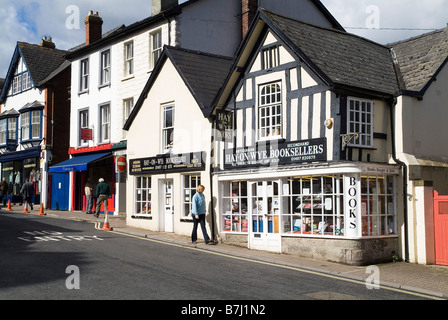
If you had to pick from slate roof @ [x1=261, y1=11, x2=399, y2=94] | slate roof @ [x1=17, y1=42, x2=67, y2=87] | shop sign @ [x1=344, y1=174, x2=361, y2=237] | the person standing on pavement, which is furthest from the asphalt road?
slate roof @ [x1=17, y1=42, x2=67, y2=87]

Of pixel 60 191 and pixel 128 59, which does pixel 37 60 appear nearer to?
pixel 60 191

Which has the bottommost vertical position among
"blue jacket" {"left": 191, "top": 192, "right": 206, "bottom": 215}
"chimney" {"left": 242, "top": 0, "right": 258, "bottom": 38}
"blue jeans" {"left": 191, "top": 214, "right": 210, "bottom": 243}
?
"blue jeans" {"left": 191, "top": 214, "right": 210, "bottom": 243}

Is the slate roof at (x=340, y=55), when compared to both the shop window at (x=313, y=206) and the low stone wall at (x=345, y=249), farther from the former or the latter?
the low stone wall at (x=345, y=249)

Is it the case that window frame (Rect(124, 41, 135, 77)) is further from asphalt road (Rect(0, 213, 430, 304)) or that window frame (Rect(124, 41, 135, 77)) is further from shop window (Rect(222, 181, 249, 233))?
asphalt road (Rect(0, 213, 430, 304))

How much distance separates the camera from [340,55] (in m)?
16.1

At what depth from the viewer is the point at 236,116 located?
17281mm

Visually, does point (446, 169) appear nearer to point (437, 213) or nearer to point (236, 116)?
point (437, 213)

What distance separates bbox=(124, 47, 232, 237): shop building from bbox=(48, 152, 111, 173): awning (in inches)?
227

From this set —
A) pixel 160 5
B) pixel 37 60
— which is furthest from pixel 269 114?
pixel 37 60

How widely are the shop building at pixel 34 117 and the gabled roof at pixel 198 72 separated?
493 inches

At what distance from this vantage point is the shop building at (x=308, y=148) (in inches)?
552

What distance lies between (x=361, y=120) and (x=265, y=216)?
413 cm

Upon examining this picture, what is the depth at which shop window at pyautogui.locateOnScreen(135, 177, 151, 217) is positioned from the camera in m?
20.5
